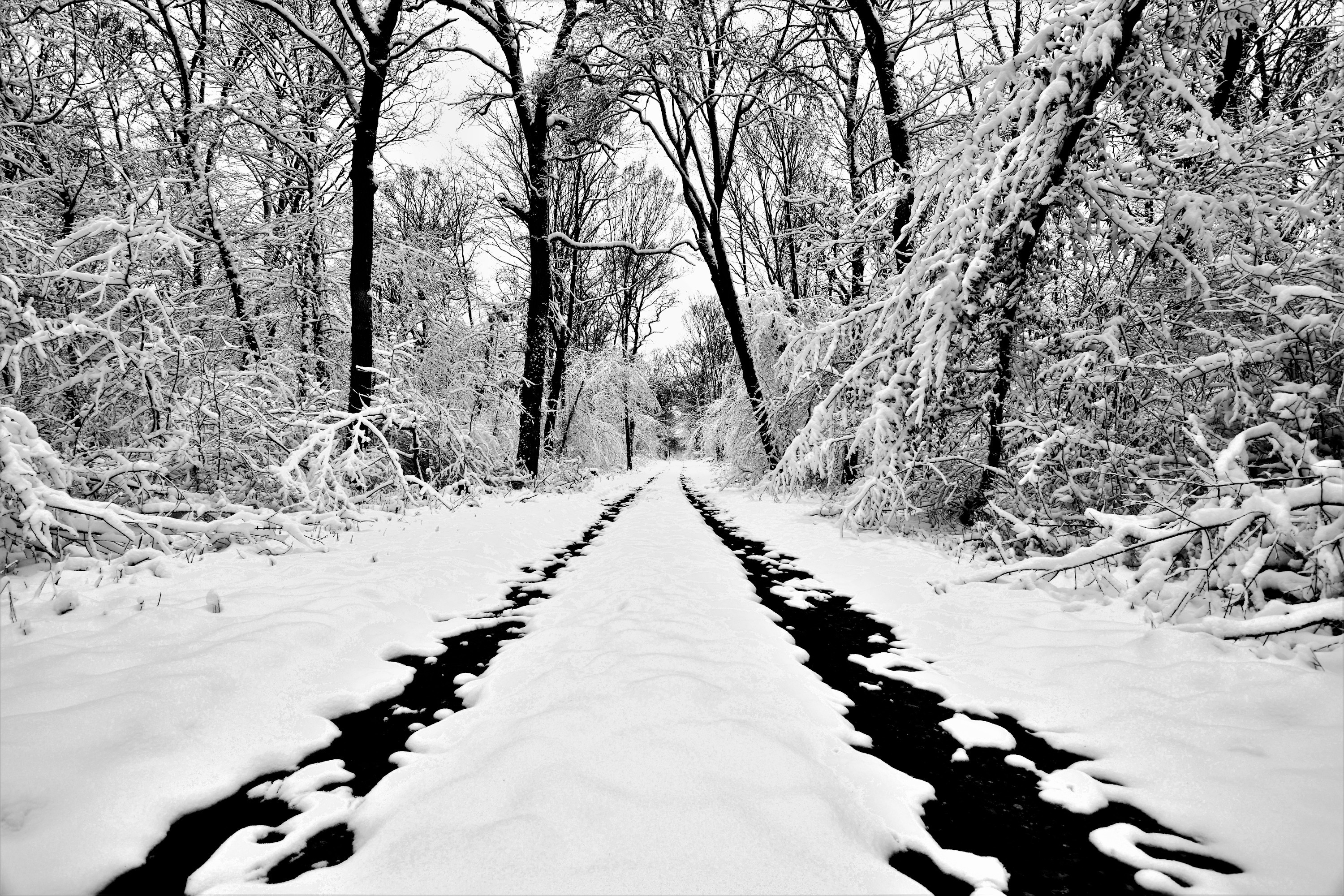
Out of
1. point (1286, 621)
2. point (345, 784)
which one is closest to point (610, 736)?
point (345, 784)

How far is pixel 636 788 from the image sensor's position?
4.63 feet

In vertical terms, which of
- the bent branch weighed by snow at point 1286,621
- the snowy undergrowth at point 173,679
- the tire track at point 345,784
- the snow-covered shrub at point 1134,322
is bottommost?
the tire track at point 345,784

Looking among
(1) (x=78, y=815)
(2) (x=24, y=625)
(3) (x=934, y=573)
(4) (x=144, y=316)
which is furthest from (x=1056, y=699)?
(4) (x=144, y=316)

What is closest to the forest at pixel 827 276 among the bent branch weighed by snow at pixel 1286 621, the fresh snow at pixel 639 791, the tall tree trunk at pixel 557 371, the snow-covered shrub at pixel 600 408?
the bent branch weighed by snow at pixel 1286 621

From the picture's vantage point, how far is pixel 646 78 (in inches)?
356

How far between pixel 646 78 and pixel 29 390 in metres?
9.12

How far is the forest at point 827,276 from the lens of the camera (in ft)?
10.1

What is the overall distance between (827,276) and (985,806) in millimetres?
11217

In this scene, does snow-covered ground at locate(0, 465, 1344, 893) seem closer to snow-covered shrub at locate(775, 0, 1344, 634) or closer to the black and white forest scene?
the black and white forest scene

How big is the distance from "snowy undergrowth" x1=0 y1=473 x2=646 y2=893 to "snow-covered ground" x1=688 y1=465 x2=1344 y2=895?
2.53 metres

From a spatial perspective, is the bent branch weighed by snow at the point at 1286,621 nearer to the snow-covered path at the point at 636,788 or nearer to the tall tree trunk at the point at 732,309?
the snow-covered path at the point at 636,788

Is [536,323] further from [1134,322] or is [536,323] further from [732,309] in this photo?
[1134,322]

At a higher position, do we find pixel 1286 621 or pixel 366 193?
pixel 366 193

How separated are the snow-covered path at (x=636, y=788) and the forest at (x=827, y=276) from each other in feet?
6.18
